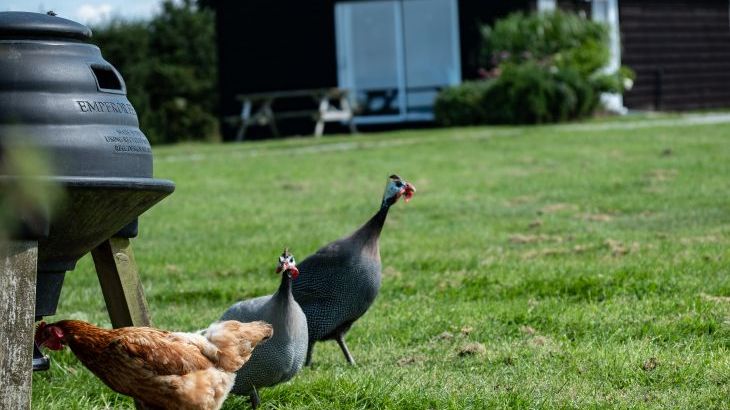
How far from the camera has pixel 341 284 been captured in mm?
5688

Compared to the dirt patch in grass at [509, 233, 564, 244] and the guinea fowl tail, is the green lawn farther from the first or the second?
the guinea fowl tail

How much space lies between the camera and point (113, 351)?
437 cm

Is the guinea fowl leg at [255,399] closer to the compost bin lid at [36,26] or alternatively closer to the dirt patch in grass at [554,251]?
the compost bin lid at [36,26]

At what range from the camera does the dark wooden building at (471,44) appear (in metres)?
26.5

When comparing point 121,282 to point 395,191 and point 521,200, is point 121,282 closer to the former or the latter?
point 395,191

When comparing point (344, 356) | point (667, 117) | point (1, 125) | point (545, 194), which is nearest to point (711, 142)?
point (545, 194)

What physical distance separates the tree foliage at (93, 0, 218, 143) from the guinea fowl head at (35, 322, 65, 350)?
914 inches

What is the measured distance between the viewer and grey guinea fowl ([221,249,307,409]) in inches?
192

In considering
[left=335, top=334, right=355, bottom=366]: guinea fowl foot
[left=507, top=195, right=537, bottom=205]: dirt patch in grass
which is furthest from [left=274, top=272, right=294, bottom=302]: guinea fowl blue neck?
[left=507, top=195, right=537, bottom=205]: dirt patch in grass

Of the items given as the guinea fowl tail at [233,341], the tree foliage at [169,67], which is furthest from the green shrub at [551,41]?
the guinea fowl tail at [233,341]

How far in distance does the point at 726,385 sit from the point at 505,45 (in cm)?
1977

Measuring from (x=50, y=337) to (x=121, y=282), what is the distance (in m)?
0.35

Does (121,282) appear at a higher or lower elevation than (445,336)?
higher

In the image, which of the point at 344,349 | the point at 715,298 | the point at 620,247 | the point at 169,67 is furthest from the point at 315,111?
the point at 344,349
